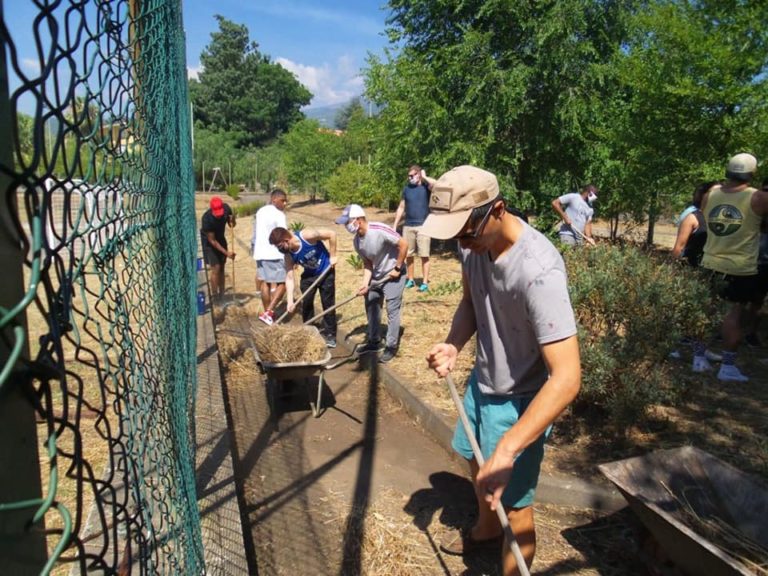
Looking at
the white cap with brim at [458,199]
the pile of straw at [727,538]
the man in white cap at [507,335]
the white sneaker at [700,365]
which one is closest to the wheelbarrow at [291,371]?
the man in white cap at [507,335]

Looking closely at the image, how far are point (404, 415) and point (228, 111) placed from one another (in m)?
69.2

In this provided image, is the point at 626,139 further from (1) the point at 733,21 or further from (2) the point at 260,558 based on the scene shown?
(2) the point at 260,558

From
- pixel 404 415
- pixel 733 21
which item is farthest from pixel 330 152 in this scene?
pixel 404 415

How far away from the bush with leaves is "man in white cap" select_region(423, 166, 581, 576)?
63.4 inches

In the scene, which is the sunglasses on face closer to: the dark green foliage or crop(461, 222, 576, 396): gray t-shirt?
crop(461, 222, 576, 396): gray t-shirt

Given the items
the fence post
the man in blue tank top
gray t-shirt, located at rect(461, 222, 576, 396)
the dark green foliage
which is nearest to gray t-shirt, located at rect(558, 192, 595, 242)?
the man in blue tank top

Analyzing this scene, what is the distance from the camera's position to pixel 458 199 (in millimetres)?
2369

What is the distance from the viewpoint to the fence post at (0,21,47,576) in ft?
→ 2.13

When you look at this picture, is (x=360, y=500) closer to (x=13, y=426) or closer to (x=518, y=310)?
(x=518, y=310)

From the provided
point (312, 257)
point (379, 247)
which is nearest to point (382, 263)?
point (379, 247)

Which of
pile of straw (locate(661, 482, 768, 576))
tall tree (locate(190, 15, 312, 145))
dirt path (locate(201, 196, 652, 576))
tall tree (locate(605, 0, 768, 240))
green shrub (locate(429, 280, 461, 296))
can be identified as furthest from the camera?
tall tree (locate(190, 15, 312, 145))

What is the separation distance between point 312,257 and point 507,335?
501 cm

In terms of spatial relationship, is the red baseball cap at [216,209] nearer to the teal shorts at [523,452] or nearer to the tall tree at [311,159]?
the teal shorts at [523,452]

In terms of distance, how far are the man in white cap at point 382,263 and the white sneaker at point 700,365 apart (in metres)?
2.99
